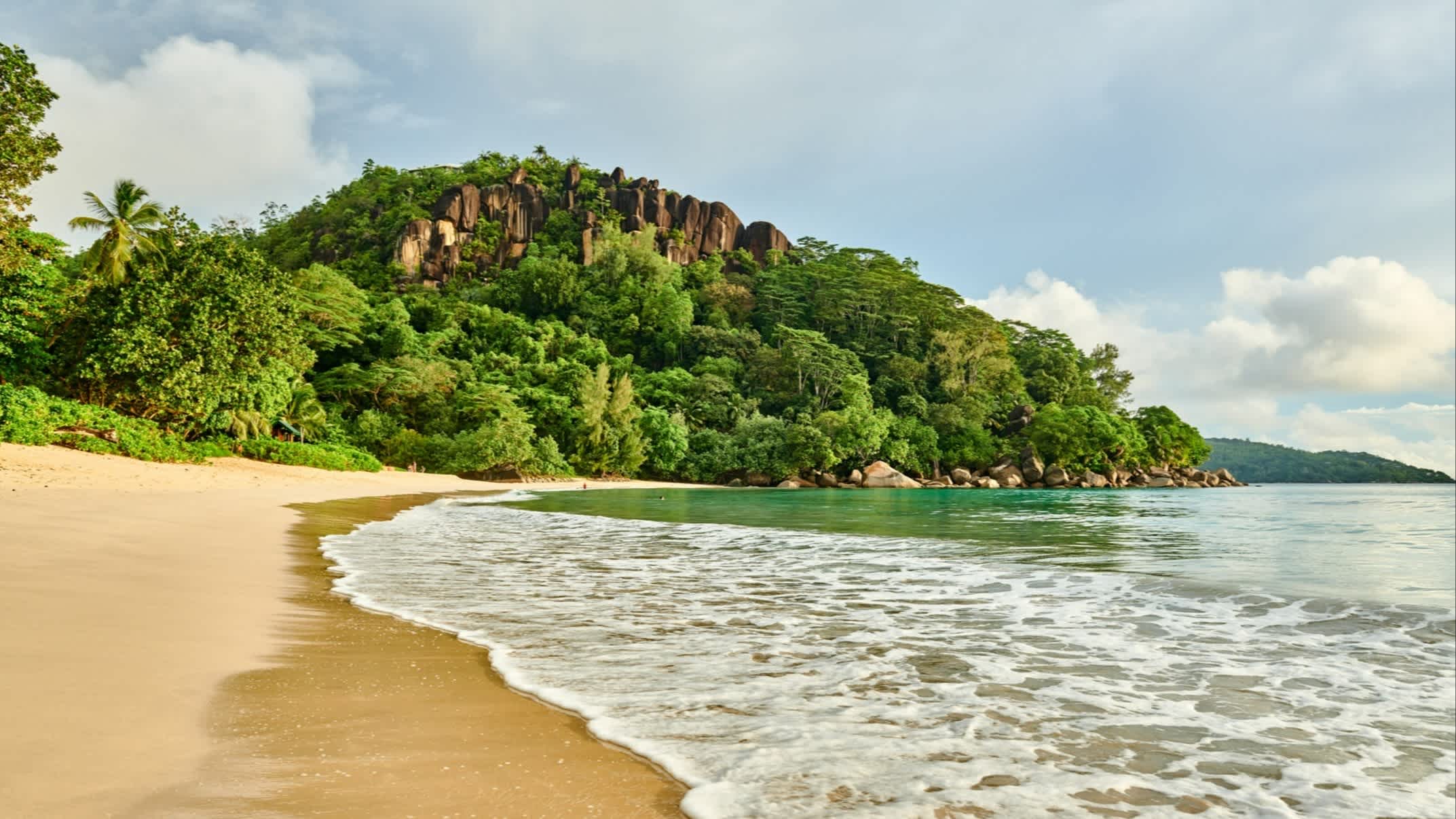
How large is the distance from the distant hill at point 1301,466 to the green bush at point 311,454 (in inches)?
4270

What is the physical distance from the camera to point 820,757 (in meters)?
2.90

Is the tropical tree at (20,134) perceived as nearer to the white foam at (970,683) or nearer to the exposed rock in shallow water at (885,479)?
the white foam at (970,683)

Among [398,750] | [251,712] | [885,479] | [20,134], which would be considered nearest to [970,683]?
[398,750]

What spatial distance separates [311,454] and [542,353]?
76.2 ft

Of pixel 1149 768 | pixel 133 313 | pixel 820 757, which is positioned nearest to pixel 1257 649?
pixel 1149 768

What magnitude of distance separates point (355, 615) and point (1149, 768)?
16.7ft

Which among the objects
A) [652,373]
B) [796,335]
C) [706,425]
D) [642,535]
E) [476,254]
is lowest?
[642,535]

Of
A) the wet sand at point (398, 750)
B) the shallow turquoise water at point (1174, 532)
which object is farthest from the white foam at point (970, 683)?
the shallow turquoise water at point (1174, 532)

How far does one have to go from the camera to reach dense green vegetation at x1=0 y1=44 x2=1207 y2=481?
23312 millimetres

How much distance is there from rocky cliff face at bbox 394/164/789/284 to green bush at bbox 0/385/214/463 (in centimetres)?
5016

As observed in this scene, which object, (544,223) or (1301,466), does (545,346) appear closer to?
(544,223)

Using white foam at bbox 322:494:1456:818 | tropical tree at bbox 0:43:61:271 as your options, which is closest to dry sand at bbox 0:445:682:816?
white foam at bbox 322:494:1456:818

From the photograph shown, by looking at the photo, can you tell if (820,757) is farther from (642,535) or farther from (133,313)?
(133,313)

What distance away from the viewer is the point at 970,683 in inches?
161
